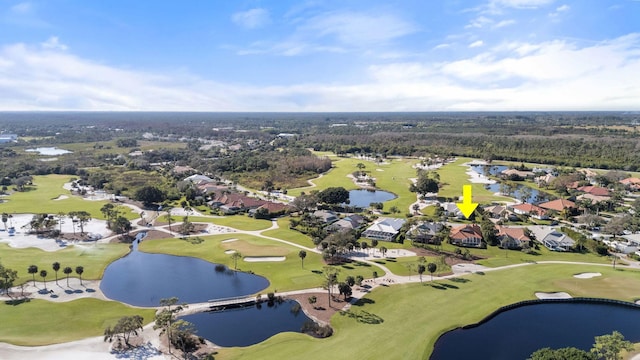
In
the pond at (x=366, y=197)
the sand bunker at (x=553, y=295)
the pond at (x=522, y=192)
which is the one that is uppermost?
the pond at (x=522, y=192)

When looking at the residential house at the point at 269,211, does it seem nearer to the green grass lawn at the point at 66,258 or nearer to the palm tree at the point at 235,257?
the palm tree at the point at 235,257

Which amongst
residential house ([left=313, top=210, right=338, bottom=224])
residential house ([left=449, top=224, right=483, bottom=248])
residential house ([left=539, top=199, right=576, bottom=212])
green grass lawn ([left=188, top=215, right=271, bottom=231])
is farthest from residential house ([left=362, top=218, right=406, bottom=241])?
residential house ([left=539, top=199, right=576, bottom=212])

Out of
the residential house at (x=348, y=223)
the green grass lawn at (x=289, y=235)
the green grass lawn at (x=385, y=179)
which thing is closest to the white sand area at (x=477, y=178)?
the green grass lawn at (x=385, y=179)

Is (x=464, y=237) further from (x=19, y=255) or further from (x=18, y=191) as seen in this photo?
(x=18, y=191)

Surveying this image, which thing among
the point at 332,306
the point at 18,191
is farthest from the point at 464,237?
the point at 18,191

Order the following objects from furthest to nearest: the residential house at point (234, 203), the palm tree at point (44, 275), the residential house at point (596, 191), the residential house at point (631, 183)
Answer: the residential house at point (631, 183) → the residential house at point (596, 191) → the residential house at point (234, 203) → the palm tree at point (44, 275)

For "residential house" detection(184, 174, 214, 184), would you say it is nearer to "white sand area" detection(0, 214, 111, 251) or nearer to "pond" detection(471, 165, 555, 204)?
"white sand area" detection(0, 214, 111, 251)
